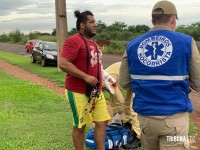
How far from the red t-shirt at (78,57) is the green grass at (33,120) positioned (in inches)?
56.5

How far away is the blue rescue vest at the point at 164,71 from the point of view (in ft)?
9.77

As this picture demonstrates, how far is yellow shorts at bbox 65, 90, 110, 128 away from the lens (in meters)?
4.61

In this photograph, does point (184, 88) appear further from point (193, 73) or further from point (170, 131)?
point (170, 131)

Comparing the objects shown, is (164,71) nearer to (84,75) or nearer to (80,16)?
(84,75)

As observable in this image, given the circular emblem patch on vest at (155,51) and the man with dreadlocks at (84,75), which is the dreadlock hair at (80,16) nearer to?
the man with dreadlocks at (84,75)

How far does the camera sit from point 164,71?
300 centimetres

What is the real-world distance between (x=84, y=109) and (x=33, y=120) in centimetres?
306

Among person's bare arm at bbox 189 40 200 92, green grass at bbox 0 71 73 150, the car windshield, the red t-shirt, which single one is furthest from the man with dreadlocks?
the car windshield

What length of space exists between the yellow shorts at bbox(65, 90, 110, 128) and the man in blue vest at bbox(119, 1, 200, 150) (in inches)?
61.3

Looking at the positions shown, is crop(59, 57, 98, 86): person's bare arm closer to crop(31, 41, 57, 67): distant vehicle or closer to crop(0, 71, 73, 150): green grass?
crop(0, 71, 73, 150): green grass

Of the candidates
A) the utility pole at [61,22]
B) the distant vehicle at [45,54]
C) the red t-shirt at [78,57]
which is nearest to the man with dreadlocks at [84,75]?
the red t-shirt at [78,57]

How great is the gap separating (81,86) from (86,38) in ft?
1.89

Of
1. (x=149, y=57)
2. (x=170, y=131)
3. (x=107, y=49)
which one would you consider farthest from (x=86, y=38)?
(x=107, y=49)

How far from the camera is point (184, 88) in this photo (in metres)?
3.06
